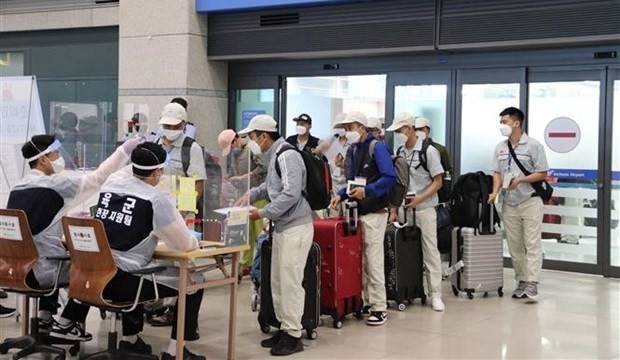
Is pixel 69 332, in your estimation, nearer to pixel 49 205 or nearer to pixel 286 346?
pixel 49 205

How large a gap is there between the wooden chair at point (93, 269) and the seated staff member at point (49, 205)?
0.41 m

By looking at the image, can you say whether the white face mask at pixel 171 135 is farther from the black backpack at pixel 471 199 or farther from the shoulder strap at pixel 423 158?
the black backpack at pixel 471 199

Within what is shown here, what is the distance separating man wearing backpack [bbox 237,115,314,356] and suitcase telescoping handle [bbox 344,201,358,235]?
632 millimetres

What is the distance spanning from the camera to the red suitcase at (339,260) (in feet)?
18.6

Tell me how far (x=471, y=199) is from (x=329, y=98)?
11.8 feet

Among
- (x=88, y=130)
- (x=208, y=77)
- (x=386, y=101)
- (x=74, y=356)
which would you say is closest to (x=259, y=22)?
(x=208, y=77)

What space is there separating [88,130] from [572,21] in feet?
16.7

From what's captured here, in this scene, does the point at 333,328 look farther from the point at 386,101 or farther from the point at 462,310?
the point at 386,101

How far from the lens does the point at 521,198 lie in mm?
6910

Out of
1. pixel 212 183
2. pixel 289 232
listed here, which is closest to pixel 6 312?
pixel 212 183

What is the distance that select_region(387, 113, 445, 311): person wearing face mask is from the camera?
6.50 metres

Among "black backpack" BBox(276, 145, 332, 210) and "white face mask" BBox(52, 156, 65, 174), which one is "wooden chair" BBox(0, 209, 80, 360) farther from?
"black backpack" BBox(276, 145, 332, 210)

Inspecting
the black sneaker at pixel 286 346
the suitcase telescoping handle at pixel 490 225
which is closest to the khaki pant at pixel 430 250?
the suitcase telescoping handle at pixel 490 225

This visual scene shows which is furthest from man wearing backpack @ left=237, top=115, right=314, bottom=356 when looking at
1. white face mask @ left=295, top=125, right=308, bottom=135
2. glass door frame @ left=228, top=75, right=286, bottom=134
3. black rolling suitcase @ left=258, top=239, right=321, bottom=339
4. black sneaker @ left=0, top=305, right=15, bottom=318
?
glass door frame @ left=228, top=75, right=286, bottom=134
